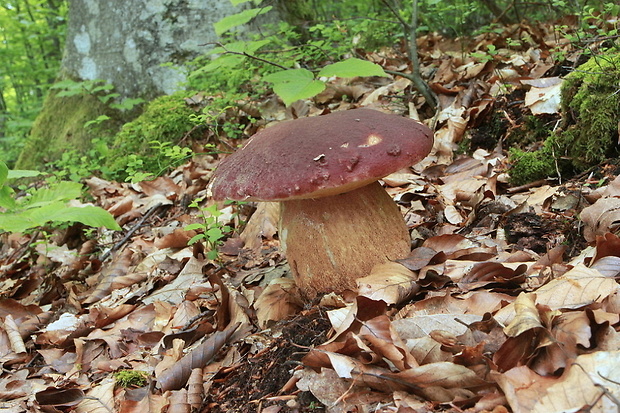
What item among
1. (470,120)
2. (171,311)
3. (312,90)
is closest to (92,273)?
(171,311)

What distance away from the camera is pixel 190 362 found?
226 cm

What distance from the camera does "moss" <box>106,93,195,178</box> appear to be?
5.34 m

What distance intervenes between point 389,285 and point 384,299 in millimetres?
104

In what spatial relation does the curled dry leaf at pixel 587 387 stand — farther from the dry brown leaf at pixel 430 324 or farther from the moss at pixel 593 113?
the moss at pixel 593 113

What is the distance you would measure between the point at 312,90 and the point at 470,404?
1.74 metres

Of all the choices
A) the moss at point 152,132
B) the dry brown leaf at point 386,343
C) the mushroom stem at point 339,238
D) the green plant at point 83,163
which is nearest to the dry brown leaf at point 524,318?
the dry brown leaf at point 386,343

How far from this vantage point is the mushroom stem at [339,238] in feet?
7.80

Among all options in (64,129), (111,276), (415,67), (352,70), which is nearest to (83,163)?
(64,129)

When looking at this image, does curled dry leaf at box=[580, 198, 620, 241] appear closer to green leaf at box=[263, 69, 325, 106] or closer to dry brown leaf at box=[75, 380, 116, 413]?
green leaf at box=[263, 69, 325, 106]

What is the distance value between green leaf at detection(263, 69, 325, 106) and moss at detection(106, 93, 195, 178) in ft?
8.60

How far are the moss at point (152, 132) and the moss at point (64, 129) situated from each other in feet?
2.16

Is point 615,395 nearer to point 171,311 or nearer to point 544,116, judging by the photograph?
point 171,311

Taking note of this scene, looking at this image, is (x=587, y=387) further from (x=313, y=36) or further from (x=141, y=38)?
(x=141, y=38)

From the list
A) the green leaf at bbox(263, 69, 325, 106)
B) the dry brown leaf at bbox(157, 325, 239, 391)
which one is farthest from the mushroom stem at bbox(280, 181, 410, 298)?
the green leaf at bbox(263, 69, 325, 106)
